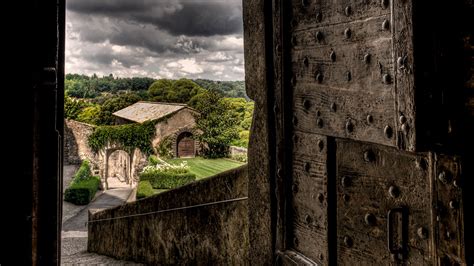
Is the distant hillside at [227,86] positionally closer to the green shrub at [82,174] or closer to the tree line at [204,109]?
the tree line at [204,109]

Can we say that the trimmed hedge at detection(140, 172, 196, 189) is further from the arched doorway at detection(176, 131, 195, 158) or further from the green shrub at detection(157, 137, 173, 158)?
the arched doorway at detection(176, 131, 195, 158)

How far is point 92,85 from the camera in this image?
78875mm

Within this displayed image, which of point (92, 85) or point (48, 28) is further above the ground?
point (92, 85)

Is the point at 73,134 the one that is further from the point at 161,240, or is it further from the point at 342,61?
the point at 342,61

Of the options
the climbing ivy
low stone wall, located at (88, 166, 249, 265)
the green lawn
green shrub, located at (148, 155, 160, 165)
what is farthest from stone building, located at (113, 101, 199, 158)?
low stone wall, located at (88, 166, 249, 265)

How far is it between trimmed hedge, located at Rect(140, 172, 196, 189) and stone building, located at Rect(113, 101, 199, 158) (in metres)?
6.56

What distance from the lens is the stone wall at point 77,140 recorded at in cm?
2608

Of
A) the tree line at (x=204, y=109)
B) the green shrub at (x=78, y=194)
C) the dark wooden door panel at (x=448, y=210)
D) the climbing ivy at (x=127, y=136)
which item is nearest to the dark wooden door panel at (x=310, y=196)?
the dark wooden door panel at (x=448, y=210)

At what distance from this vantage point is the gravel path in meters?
7.30

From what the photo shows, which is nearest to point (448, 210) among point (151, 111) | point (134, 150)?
point (134, 150)

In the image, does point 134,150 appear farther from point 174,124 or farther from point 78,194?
point 78,194

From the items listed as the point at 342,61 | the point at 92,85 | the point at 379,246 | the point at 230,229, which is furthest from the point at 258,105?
the point at 92,85

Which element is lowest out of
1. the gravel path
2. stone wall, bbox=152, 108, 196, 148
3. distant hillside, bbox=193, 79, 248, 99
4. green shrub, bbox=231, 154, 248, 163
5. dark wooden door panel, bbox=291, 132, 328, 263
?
the gravel path

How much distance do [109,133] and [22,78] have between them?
2422 centimetres
